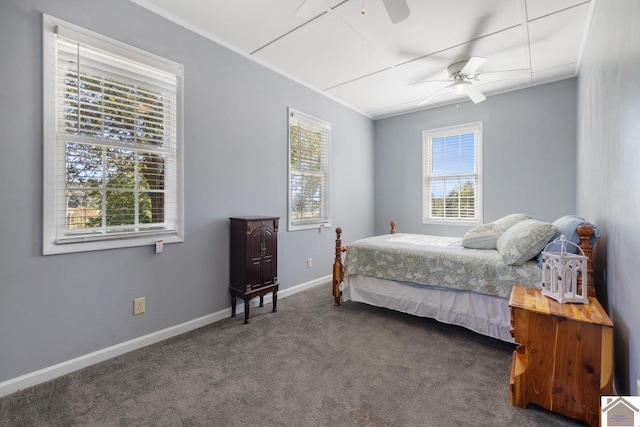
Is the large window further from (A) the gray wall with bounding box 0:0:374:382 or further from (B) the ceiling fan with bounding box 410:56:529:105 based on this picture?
(B) the ceiling fan with bounding box 410:56:529:105

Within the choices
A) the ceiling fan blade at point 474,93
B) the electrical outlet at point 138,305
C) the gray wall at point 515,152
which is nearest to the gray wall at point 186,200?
the electrical outlet at point 138,305

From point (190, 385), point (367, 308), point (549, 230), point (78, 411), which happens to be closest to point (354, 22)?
point (549, 230)

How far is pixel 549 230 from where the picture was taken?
86.4 inches

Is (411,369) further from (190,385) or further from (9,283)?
(9,283)

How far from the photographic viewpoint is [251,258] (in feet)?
9.48

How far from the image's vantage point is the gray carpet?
1593 millimetres

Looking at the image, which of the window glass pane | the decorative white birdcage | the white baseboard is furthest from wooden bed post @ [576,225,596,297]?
the window glass pane

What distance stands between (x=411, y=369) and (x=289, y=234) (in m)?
2.15

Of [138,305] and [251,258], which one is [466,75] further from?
[138,305]

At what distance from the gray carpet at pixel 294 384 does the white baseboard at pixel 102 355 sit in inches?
2.1

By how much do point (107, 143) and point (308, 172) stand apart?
237 centimetres

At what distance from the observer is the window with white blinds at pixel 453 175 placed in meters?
4.43

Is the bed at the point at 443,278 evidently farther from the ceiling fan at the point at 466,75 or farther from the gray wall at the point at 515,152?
the ceiling fan at the point at 466,75

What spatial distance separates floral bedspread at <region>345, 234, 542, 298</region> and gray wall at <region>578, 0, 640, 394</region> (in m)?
0.53
